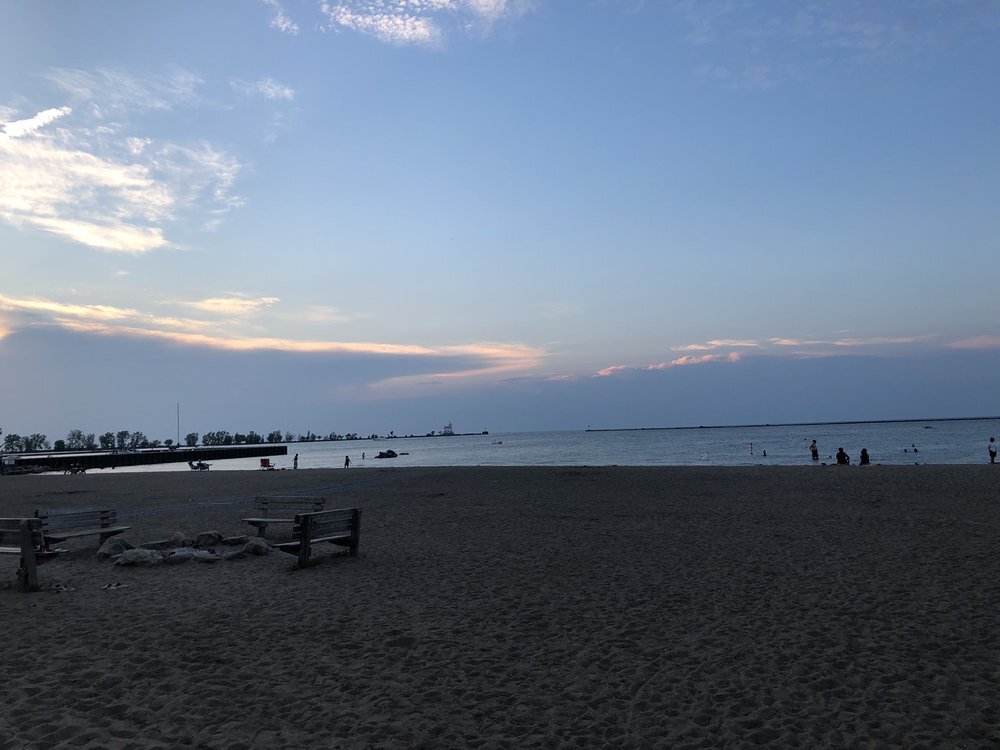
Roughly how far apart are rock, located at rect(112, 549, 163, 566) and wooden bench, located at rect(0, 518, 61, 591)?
3.82 ft

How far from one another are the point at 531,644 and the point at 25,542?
6438mm

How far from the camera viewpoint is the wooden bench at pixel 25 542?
8.26 m

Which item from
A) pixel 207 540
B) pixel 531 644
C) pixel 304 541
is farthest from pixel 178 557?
pixel 531 644

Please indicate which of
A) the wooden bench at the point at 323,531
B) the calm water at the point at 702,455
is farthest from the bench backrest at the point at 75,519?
the calm water at the point at 702,455

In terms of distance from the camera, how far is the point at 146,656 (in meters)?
5.84

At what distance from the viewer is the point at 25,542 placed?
27.1ft

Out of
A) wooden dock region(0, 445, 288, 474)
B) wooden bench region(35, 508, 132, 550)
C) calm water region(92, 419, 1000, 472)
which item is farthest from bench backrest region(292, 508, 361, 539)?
wooden dock region(0, 445, 288, 474)

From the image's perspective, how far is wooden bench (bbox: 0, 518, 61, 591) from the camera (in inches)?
325

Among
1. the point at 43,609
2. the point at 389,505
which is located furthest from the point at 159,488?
the point at 43,609

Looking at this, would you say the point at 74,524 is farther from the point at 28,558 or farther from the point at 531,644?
the point at 531,644

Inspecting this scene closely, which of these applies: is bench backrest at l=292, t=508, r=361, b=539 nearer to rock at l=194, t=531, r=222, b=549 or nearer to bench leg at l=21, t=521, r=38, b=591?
rock at l=194, t=531, r=222, b=549

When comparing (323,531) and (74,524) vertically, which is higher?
(74,524)

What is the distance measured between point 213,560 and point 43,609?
280 centimetres

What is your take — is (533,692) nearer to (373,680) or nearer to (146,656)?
(373,680)
